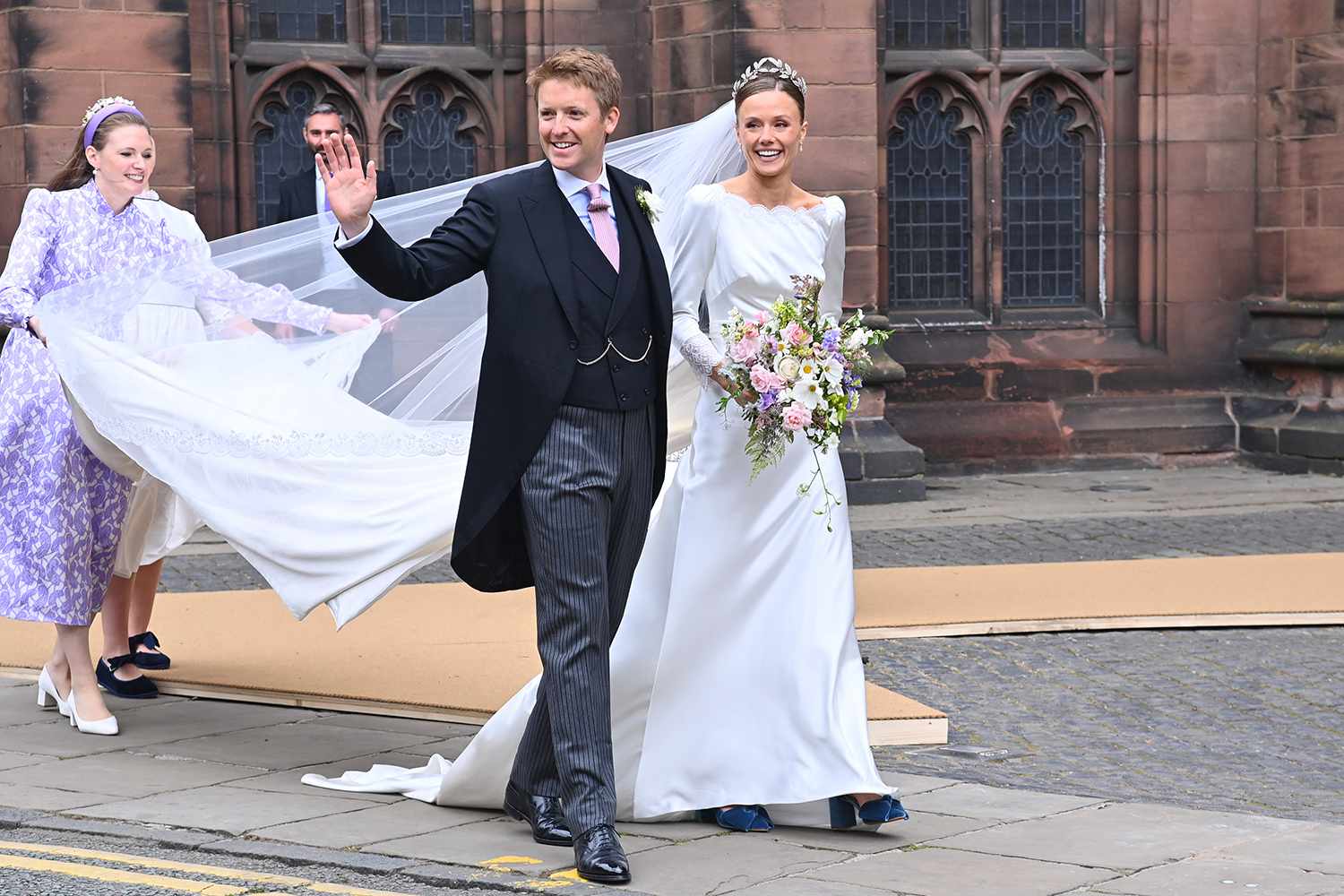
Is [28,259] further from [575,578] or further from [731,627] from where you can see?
[731,627]

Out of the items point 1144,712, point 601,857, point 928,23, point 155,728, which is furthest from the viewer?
point 928,23

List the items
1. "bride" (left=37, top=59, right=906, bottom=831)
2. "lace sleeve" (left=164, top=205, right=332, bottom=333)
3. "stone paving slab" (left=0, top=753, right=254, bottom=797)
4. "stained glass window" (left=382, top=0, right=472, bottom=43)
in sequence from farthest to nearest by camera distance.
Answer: "stained glass window" (left=382, top=0, right=472, bottom=43) < "lace sleeve" (left=164, top=205, right=332, bottom=333) < "stone paving slab" (left=0, top=753, right=254, bottom=797) < "bride" (left=37, top=59, right=906, bottom=831)

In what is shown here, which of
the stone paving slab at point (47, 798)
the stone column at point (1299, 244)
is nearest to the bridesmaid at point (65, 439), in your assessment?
the stone paving slab at point (47, 798)

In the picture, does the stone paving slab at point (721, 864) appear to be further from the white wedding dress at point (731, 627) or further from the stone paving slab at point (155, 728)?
the stone paving slab at point (155, 728)

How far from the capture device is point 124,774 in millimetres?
6477

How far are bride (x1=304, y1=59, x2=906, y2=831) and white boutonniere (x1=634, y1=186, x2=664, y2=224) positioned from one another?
284mm

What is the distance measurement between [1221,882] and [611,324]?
78.8 inches

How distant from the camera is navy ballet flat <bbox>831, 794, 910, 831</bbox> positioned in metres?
5.58

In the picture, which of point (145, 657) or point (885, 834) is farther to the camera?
point (145, 657)

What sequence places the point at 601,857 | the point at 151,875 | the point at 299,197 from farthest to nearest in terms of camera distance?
the point at 299,197 < the point at 151,875 < the point at 601,857

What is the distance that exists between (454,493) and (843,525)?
4.75 ft

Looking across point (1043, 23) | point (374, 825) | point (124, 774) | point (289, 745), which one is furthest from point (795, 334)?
point (1043, 23)

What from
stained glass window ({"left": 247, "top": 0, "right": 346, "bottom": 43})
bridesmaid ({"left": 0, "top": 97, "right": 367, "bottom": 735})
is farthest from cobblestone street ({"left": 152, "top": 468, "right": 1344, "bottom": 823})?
stained glass window ({"left": 247, "top": 0, "right": 346, "bottom": 43})

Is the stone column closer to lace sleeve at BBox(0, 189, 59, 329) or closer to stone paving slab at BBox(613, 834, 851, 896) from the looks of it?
lace sleeve at BBox(0, 189, 59, 329)
